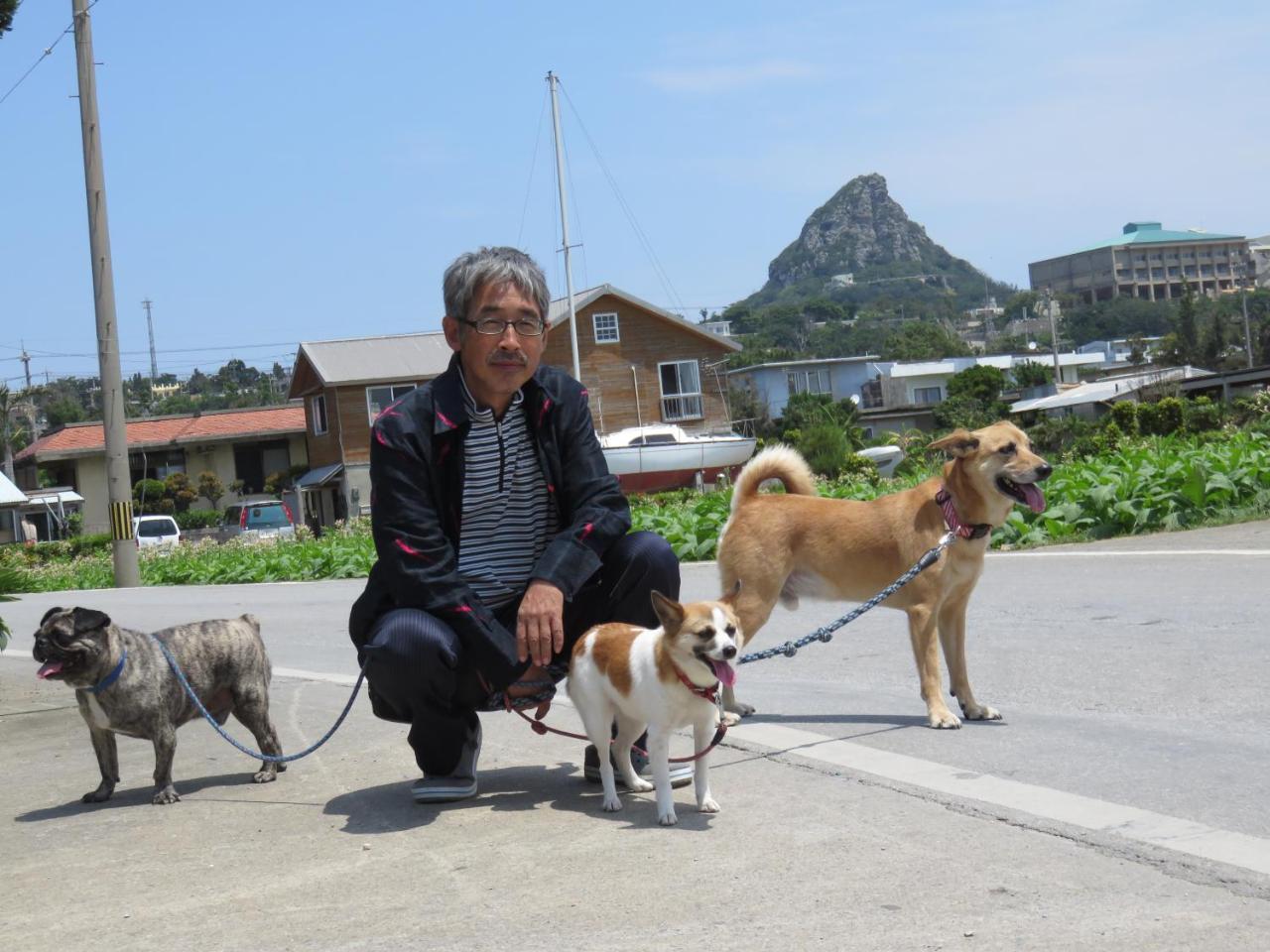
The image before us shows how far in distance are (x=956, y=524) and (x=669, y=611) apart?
258cm

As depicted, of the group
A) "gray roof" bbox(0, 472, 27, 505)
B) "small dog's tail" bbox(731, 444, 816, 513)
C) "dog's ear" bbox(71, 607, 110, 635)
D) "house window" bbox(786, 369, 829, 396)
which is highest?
"house window" bbox(786, 369, 829, 396)

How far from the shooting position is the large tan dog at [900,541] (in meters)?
6.57

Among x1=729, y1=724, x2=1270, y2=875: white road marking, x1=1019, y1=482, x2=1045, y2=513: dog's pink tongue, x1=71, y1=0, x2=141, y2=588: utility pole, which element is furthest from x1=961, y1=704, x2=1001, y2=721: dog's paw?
x1=71, y1=0, x2=141, y2=588: utility pole

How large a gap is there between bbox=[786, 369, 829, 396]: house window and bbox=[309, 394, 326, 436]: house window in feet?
140

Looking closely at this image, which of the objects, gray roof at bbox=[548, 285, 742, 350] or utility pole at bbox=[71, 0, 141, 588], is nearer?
utility pole at bbox=[71, 0, 141, 588]

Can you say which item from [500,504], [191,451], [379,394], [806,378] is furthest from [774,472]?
[806,378]

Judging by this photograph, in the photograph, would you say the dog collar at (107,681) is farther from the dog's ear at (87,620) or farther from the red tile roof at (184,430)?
the red tile roof at (184,430)

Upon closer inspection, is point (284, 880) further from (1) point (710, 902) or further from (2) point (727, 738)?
(2) point (727, 738)

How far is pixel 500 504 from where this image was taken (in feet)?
17.1

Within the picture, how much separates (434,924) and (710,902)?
0.74m

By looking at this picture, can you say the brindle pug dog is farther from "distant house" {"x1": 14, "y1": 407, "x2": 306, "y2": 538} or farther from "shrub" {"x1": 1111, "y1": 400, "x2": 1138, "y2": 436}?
"distant house" {"x1": 14, "y1": 407, "x2": 306, "y2": 538}

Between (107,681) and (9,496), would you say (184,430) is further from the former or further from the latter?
(107,681)

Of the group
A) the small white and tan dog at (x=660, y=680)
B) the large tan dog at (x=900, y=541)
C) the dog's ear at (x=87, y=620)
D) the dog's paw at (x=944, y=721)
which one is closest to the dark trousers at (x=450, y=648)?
the small white and tan dog at (x=660, y=680)

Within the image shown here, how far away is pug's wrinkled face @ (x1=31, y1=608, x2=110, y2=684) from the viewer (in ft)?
17.6
